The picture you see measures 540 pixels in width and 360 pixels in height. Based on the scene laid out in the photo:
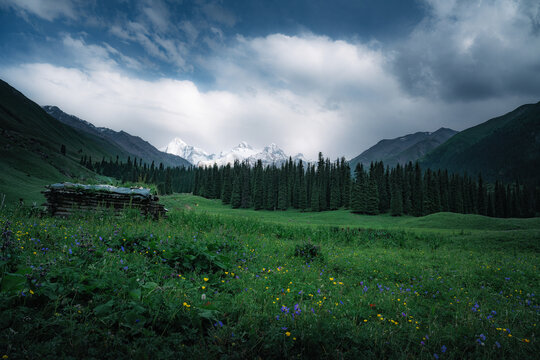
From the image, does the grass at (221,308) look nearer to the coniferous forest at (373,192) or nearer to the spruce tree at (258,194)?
the coniferous forest at (373,192)

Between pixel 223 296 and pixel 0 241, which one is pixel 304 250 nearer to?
pixel 223 296

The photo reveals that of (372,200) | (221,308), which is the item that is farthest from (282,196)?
(221,308)

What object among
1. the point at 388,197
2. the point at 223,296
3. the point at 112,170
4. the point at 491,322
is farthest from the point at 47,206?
the point at 112,170

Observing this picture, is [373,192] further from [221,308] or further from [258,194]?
[221,308]

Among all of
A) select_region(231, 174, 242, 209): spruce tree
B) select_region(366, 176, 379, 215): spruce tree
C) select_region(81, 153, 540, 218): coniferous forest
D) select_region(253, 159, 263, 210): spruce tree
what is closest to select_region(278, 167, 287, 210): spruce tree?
select_region(81, 153, 540, 218): coniferous forest

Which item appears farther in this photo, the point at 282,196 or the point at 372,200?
the point at 282,196

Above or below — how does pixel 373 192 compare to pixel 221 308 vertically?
above

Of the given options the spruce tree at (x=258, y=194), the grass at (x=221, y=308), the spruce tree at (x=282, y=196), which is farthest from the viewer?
the spruce tree at (x=258, y=194)

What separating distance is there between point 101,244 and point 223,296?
4.22m

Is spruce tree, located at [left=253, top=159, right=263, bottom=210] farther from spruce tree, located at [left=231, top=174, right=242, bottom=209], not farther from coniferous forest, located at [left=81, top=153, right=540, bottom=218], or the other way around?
spruce tree, located at [left=231, top=174, right=242, bottom=209]

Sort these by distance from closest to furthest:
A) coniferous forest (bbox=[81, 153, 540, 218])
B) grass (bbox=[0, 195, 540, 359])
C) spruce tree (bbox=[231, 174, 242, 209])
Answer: grass (bbox=[0, 195, 540, 359]), coniferous forest (bbox=[81, 153, 540, 218]), spruce tree (bbox=[231, 174, 242, 209])

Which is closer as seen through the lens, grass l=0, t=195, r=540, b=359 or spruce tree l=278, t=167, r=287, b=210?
grass l=0, t=195, r=540, b=359

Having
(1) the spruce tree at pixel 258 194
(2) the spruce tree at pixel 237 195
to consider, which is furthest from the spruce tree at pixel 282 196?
(2) the spruce tree at pixel 237 195

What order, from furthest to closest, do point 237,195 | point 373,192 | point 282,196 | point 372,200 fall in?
point 237,195
point 282,196
point 373,192
point 372,200
